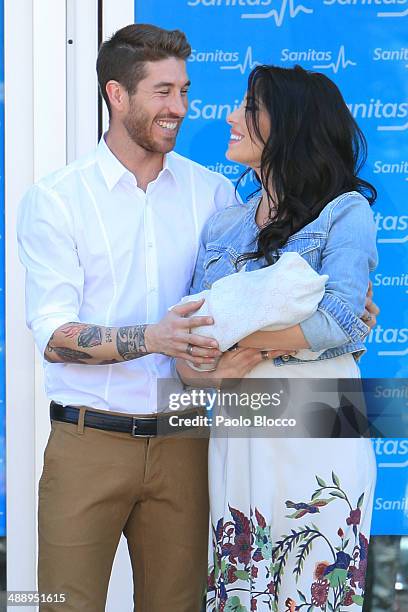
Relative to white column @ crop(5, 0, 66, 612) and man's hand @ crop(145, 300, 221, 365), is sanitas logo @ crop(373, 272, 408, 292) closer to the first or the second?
white column @ crop(5, 0, 66, 612)

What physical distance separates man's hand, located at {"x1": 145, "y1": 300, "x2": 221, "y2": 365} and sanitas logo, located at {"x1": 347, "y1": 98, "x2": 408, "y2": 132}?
1.45 metres

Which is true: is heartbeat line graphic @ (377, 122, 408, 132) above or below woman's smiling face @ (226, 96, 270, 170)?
above

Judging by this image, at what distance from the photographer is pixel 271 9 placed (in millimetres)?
3598

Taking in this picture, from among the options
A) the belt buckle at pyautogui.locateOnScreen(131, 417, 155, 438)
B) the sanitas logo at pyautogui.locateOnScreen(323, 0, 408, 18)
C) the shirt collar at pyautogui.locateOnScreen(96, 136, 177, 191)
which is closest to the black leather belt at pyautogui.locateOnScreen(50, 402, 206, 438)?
the belt buckle at pyautogui.locateOnScreen(131, 417, 155, 438)

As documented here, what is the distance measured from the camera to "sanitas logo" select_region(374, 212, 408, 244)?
3650 millimetres

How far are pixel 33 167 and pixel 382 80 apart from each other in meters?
1.27

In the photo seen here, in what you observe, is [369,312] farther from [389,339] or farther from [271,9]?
[271,9]

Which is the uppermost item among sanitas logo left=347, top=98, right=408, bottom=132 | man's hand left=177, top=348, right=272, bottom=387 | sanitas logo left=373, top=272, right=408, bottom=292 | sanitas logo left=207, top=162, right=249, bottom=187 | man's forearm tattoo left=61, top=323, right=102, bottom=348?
sanitas logo left=347, top=98, right=408, bottom=132

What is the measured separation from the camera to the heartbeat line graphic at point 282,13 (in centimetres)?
360

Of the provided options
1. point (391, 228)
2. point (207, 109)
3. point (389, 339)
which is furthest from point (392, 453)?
point (207, 109)

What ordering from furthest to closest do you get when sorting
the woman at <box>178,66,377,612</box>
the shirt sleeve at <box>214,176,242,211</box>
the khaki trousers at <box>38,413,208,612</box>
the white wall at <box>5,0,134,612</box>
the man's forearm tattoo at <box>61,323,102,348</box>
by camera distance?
the white wall at <box>5,0,134,612</box>
the shirt sleeve at <box>214,176,242,211</box>
the khaki trousers at <box>38,413,208,612</box>
the man's forearm tattoo at <box>61,323,102,348</box>
the woman at <box>178,66,377,612</box>

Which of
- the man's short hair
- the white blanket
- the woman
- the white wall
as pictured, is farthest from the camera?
the white wall

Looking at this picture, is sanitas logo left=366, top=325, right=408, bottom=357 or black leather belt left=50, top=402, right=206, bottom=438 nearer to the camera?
black leather belt left=50, top=402, right=206, bottom=438

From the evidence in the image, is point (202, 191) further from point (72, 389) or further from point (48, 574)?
point (48, 574)
